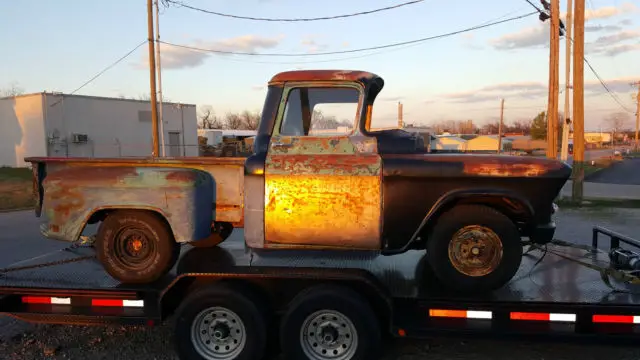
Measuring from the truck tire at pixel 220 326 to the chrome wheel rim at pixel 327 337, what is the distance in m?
0.37

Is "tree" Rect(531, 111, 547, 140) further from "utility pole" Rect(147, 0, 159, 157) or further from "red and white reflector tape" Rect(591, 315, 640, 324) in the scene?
"red and white reflector tape" Rect(591, 315, 640, 324)

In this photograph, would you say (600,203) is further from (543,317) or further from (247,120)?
(247,120)

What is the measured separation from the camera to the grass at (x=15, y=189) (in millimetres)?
15180

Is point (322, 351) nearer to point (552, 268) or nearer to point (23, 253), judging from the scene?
point (552, 268)

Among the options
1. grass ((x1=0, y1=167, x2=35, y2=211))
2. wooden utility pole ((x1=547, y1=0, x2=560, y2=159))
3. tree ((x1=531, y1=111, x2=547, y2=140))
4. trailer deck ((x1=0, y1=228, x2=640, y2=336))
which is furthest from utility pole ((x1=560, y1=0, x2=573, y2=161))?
tree ((x1=531, y1=111, x2=547, y2=140))

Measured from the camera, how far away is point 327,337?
12.2 ft

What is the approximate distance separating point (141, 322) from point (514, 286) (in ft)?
10.8

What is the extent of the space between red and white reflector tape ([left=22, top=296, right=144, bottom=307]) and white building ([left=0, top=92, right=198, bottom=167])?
80.2 feet

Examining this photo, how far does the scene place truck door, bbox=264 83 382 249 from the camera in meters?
3.85

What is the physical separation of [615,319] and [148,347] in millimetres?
4124

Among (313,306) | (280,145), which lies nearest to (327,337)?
(313,306)

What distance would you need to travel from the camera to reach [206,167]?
4195 millimetres

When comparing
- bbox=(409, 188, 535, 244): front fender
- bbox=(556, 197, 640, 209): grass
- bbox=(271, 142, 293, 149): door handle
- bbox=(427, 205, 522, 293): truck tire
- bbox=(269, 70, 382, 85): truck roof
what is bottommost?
bbox=(556, 197, 640, 209): grass

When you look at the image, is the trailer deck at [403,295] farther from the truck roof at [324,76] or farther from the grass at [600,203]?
the grass at [600,203]
